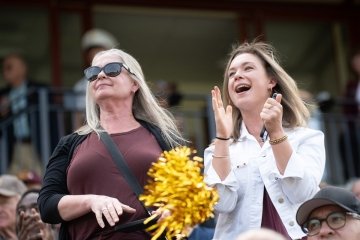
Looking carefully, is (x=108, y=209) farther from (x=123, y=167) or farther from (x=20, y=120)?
(x=20, y=120)

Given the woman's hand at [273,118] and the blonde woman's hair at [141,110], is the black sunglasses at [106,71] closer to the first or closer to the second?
the blonde woman's hair at [141,110]

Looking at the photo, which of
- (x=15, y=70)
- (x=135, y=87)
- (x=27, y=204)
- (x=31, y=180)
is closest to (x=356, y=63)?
(x=15, y=70)

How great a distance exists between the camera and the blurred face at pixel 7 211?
7731 mm

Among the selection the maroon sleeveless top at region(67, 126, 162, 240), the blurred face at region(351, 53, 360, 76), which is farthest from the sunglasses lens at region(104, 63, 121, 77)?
the blurred face at region(351, 53, 360, 76)

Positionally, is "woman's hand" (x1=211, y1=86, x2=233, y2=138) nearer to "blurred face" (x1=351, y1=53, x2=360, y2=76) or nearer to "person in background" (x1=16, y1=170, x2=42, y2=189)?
"person in background" (x1=16, y1=170, x2=42, y2=189)

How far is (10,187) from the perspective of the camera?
7.93 metres

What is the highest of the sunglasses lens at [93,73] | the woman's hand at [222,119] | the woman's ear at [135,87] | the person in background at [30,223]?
the sunglasses lens at [93,73]

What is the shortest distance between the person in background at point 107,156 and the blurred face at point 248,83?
1.43ft

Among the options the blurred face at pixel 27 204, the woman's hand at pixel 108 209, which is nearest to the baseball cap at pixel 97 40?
the blurred face at pixel 27 204

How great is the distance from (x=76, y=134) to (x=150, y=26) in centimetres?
A: 705

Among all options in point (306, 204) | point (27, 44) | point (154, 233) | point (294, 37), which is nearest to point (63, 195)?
point (154, 233)

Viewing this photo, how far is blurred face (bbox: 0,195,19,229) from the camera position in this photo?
7.73 metres

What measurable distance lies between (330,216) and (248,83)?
103 cm

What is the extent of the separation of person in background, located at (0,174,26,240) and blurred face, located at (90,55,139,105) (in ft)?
5.67
